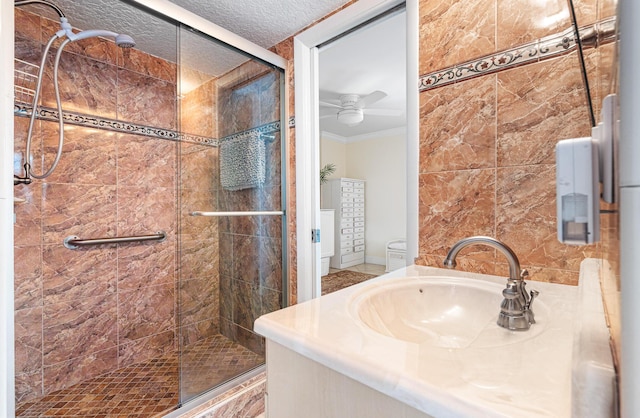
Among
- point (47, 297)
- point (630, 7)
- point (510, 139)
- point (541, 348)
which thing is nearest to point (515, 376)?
point (541, 348)

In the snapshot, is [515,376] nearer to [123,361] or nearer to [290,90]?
[290,90]

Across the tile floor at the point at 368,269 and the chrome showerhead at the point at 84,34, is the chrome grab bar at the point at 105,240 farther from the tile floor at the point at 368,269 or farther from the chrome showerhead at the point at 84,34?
the tile floor at the point at 368,269

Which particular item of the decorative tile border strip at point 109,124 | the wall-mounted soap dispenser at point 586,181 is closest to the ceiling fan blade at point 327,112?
the decorative tile border strip at point 109,124

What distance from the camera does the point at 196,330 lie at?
1829mm

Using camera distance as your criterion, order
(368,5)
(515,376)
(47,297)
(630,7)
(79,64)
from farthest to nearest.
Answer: (79,64) < (47,297) < (368,5) < (515,376) < (630,7)

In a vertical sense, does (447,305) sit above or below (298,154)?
below

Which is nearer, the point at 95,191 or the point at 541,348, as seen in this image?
the point at 541,348

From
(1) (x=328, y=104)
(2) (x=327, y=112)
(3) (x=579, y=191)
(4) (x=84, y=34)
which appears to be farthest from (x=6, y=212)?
(2) (x=327, y=112)

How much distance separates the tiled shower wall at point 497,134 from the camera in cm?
98

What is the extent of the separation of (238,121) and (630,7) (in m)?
1.86

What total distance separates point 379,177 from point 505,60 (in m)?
4.05

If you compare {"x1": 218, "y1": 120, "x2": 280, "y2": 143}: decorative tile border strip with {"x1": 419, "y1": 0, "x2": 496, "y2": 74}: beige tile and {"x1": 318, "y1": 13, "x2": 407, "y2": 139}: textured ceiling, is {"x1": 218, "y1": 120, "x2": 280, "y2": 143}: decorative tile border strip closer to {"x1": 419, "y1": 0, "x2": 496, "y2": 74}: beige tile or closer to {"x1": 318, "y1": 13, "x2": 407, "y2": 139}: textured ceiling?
{"x1": 318, "y1": 13, "x2": 407, "y2": 139}: textured ceiling

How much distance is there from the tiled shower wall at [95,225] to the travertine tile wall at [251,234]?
1.71 ft

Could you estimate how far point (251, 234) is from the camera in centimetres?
196
